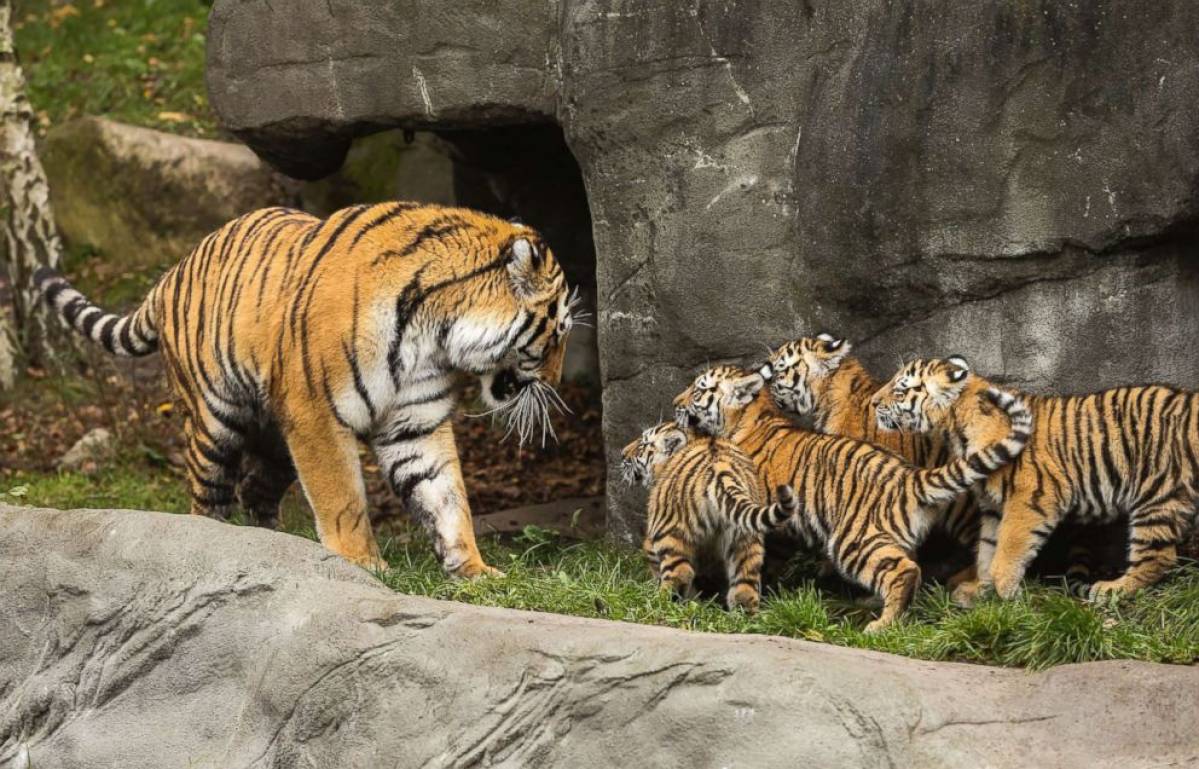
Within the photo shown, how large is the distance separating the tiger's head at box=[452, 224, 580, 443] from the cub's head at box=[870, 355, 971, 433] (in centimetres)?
133

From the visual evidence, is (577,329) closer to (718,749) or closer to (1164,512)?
(1164,512)

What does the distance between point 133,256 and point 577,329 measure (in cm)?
373

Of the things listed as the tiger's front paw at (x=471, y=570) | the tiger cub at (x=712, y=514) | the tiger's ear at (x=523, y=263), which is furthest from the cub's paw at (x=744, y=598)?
the tiger's ear at (x=523, y=263)

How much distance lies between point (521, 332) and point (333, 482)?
3.07 feet

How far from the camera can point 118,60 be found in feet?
45.9

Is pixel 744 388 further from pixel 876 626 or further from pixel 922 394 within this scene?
pixel 876 626

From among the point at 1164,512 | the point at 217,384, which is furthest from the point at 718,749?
the point at 217,384

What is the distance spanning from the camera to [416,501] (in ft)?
22.1

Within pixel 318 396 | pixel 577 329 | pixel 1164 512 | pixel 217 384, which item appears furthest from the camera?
pixel 577 329

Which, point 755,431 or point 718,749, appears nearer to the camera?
point 718,749

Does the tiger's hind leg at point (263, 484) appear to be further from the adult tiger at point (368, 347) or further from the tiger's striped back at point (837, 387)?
the tiger's striped back at point (837, 387)

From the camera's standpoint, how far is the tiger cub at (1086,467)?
5633mm

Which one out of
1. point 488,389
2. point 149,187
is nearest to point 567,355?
point 149,187

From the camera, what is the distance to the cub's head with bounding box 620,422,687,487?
6.50 metres
